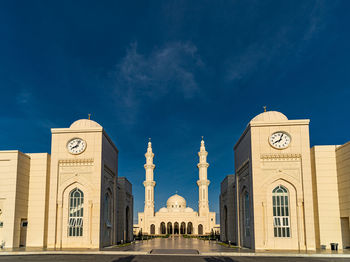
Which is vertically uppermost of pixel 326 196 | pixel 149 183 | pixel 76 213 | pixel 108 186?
pixel 149 183

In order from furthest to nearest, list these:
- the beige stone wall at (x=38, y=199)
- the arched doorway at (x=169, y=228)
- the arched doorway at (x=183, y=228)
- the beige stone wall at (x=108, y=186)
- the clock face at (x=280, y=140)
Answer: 1. the arched doorway at (x=169, y=228)
2. the arched doorway at (x=183, y=228)
3. the beige stone wall at (x=38, y=199)
4. the beige stone wall at (x=108, y=186)
5. the clock face at (x=280, y=140)

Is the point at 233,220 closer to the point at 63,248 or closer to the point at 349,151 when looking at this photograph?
the point at 349,151

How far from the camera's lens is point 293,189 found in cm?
2586

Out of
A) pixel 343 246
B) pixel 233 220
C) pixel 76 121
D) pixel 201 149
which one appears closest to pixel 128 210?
pixel 233 220

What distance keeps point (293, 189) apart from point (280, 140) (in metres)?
3.70

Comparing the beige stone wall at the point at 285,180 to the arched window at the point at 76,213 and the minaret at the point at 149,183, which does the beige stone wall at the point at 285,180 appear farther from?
the minaret at the point at 149,183

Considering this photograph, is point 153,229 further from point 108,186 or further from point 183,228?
point 108,186

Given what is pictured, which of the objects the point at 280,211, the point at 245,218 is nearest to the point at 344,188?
the point at 280,211

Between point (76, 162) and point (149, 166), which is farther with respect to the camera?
point (149, 166)

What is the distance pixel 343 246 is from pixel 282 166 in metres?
7.25

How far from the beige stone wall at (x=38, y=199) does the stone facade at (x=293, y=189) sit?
16.5 meters

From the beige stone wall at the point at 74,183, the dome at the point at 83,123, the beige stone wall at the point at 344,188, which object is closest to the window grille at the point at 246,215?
the beige stone wall at the point at 344,188

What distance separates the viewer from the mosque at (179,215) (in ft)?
238

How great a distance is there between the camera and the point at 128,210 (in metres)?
43.5
